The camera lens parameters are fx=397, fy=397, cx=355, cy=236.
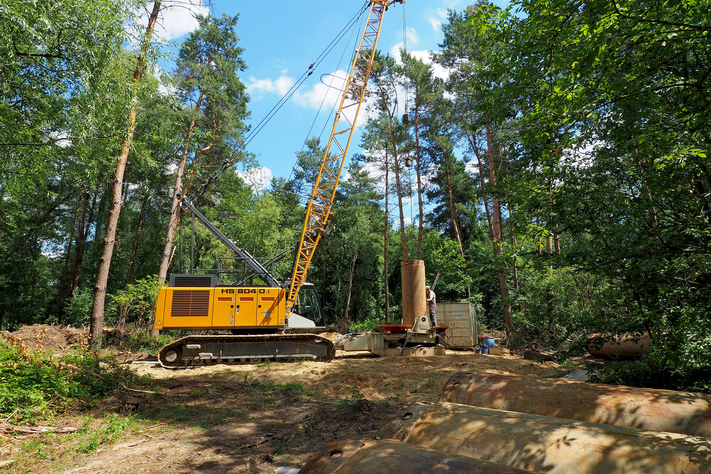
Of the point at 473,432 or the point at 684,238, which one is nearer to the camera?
the point at 473,432

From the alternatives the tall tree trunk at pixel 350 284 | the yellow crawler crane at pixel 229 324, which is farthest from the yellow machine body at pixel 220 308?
the tall tree trunk at pixel 350 284

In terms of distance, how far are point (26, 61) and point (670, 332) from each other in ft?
34.6

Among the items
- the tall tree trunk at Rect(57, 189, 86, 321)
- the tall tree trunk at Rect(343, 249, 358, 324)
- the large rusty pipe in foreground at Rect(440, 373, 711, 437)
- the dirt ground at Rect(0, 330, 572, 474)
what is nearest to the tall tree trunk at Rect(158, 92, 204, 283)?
the dirt ground at Rect(0, 330, 572, 474)

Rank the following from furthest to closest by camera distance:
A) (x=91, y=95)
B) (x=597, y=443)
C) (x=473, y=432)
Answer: (x=91, y=95), (x=473, y=432), (x=597, y=443)

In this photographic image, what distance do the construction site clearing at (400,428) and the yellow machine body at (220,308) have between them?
9.37 feet

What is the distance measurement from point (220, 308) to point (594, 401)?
32.4ft

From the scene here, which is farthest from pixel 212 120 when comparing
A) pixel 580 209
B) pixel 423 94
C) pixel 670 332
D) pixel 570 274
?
pixel 670 332

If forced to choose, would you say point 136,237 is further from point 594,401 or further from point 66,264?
point 594,401

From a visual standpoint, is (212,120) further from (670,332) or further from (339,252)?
(670,332)

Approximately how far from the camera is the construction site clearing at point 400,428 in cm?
221

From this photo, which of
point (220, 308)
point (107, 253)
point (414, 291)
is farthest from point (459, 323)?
point (107, 253)

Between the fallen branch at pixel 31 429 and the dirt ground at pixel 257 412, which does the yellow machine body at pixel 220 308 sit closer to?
the dirt ground at pixel 257 412

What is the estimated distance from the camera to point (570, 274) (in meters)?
11.8

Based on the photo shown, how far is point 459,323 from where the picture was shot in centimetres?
1476
